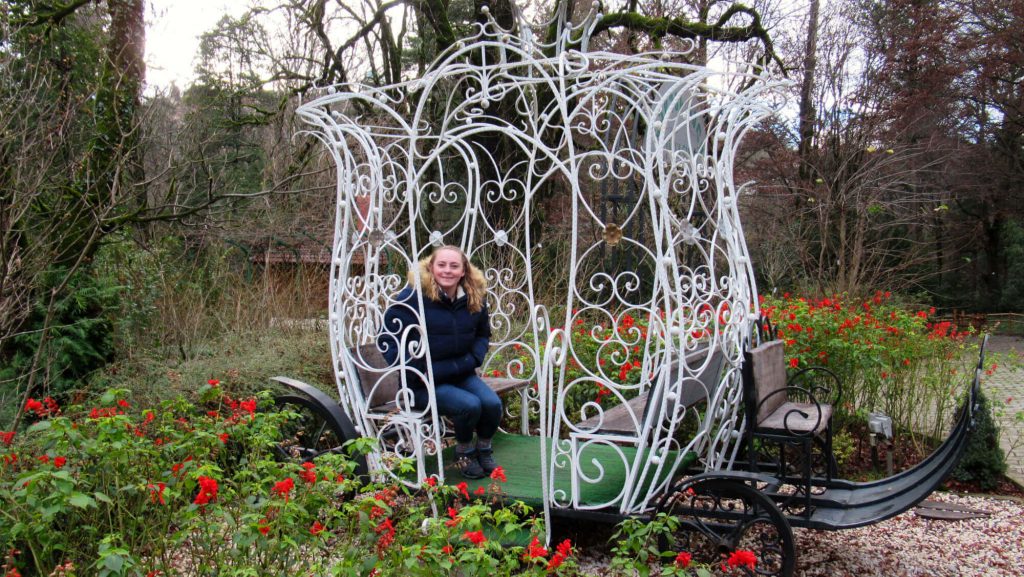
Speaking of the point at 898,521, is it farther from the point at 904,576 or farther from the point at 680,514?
the point at 680,514

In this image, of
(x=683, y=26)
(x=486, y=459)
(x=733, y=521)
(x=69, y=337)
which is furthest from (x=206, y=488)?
(x=683, y=26)

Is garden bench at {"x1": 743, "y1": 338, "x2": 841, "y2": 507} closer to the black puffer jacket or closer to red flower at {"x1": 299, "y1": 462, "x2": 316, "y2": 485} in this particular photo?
the black puffer jacket

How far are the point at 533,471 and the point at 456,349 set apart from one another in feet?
2.43

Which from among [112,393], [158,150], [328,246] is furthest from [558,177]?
[112,393]

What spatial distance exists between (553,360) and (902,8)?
1661cm

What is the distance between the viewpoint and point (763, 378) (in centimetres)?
335

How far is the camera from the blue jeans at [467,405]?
11.8 ft

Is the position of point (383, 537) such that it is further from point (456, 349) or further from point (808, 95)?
point (808, 95)

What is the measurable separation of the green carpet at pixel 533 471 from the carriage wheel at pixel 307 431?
63 centimetres

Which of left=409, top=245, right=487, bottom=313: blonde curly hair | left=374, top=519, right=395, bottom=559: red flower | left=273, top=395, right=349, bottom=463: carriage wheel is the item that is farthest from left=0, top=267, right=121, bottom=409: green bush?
left=374, top=519, right=395, bottom=559: red flower

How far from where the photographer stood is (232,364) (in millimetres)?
5242

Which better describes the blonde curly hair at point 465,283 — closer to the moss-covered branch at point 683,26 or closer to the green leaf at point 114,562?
the green leaf at point 114,562

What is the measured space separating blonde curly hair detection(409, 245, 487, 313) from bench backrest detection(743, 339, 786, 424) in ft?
4.47

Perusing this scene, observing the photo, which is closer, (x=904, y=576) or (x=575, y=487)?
(x=575, y=487)
